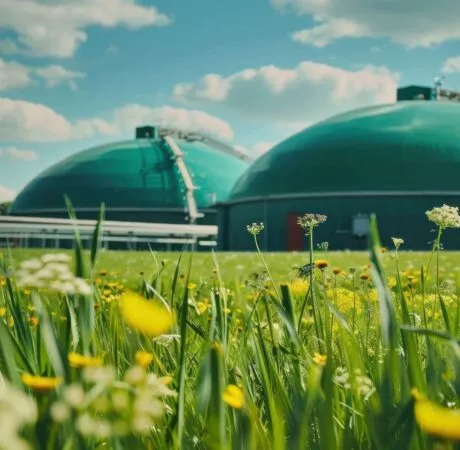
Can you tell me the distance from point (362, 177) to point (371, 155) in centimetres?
114

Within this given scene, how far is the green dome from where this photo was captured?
3500cm

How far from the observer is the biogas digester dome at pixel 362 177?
34906 millimetres

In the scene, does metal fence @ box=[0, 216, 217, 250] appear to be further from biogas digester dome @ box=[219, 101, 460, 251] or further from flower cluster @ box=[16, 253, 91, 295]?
flower cluster @ box=[16, 253, 91, 295]

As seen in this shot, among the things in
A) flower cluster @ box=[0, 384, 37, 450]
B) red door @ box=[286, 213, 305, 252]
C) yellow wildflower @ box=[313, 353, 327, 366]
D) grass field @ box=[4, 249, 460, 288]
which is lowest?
red door @ box=[286, 213, 305, 252]

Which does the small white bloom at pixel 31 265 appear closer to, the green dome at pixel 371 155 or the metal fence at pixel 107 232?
the metal fence at pixel 107 232

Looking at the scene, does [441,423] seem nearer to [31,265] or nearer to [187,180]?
[31,265]

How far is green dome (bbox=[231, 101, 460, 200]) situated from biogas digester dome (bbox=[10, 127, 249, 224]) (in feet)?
42.8

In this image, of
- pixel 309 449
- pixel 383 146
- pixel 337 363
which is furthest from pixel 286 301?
pixel 383 146

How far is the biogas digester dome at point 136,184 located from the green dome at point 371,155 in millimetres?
13051

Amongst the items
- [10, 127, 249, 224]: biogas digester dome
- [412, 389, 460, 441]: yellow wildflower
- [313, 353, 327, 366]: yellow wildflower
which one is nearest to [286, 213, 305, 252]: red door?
[10, 127, 249, 224]: biogas digester dome

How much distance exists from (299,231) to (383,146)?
18.8 feet

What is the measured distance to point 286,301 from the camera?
1779 millimetres

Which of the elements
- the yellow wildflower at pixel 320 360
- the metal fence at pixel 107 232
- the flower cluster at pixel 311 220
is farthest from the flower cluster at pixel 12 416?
the metal fence at pixel 107 232

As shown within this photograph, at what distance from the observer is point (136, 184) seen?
5322cm
